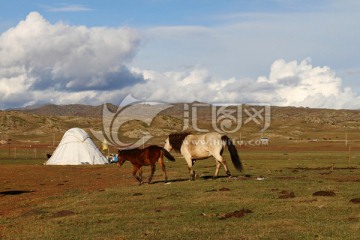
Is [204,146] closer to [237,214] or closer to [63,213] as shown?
[63,213]

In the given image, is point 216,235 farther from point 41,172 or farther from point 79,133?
point 79,133

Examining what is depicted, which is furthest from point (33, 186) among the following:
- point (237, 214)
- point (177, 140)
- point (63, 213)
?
point (237, 214)

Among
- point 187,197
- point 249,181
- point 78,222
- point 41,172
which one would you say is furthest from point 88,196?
point 41,172

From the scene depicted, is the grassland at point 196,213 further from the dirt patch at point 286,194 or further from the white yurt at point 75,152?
the white yurt at point 75,152

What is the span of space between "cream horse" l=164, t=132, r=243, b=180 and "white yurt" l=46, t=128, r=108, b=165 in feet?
93.5

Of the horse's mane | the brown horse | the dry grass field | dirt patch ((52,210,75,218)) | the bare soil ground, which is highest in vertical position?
the horse's mane

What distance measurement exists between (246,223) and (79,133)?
43.7m

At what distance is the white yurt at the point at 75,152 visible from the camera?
56312mm

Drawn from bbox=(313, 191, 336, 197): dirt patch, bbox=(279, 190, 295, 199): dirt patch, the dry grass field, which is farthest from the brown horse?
bbox=(313, 191, 336, 197): dirt patch

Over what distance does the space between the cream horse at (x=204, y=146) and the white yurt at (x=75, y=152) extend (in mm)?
28488

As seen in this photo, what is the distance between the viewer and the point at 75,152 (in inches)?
2232

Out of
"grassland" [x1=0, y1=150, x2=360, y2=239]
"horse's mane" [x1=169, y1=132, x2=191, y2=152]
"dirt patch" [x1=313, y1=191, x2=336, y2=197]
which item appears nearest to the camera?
"grassland" [x1=0, y1=150, x2=360, y2=239]

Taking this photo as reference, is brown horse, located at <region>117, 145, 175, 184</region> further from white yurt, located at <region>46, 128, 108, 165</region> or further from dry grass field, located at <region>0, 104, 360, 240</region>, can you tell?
white yurt, located at <region>46, 128, 108, 165</region>

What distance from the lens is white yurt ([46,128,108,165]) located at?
56.3 meters
